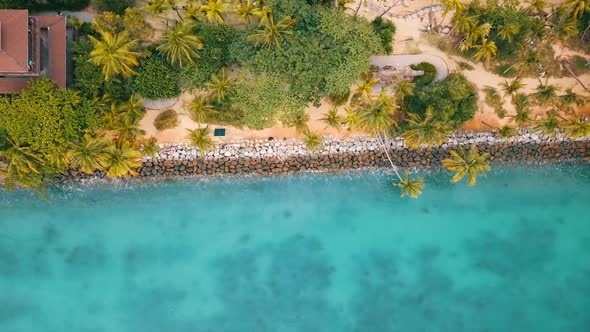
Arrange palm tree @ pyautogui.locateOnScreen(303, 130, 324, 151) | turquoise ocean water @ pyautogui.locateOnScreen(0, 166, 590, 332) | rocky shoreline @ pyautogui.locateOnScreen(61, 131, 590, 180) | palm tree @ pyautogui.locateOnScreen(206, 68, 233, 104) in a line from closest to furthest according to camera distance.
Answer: palm tree @ pyautogui.locateOnScreen(206, 68, 233, 104), palm tree @ pyautogui.locateOnScreen(303, 130, 324, 151), rocky shoreline @ pyautogui.locateOnScreen(61, 131, 590, 180), turquoise ocean water @ pyautogui.locateOnScreen(0, 166, 590, 332)

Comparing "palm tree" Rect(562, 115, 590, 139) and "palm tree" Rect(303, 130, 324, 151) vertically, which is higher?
"palm tree" Rect(562, 115, 590, 139)

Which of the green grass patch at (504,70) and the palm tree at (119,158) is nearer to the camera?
the palm tree at (119,158)

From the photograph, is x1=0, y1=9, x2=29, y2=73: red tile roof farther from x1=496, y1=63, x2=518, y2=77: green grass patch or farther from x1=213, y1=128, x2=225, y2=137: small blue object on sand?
x1=496, y1=63, x2=518, y2=77: green grass patch

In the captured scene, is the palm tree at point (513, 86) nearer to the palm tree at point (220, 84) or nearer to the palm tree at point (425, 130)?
the palm tree at point (425, 130)

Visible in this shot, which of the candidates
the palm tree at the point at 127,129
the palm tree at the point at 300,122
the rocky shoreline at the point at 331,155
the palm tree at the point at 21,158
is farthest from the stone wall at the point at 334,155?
the palm tree at the point at 21,158

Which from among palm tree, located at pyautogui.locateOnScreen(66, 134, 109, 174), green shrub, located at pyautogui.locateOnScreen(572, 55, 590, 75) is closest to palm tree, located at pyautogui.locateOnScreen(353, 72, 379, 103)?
green shrub, located at pyautogui.locateOnScreen(572, 55, 590, 75)

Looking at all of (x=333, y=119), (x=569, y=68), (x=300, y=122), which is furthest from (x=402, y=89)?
(x=569, y=68)
